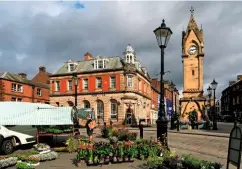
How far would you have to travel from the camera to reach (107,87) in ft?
Result: 150

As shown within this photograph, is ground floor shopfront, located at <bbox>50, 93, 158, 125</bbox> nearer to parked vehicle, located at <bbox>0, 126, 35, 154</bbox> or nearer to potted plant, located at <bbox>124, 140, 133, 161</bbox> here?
parked vehicle, located at <bbox>0, 126, 35, 154</bbox>

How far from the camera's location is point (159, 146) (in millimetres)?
11078

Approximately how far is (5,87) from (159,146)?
41950 mm

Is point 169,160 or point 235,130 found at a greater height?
point 235,130

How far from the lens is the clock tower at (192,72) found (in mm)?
47656

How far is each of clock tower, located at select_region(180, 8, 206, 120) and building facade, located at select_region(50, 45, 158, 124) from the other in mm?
8088

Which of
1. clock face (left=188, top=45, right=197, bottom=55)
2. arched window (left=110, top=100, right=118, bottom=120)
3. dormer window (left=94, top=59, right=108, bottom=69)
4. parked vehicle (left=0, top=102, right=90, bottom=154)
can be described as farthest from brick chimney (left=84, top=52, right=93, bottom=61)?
parked vehicle (left=0, top=102, right=90, bottom=154)

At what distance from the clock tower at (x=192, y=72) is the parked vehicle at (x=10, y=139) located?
119 feet

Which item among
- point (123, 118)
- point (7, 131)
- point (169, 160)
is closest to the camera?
point (169, 160)

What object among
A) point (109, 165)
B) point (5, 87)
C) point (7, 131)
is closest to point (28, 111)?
point (7, 131)

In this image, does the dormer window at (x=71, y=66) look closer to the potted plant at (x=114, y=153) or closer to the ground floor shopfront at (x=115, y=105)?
the ground floor shopfront at (x=115, y=105)

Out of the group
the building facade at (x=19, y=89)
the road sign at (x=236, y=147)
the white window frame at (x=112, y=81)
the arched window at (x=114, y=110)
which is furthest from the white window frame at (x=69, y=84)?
the road sign at (x=236, y=147)

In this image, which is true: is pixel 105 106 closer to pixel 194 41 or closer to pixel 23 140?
pixel 194 41

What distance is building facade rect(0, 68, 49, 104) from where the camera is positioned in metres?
46.7
